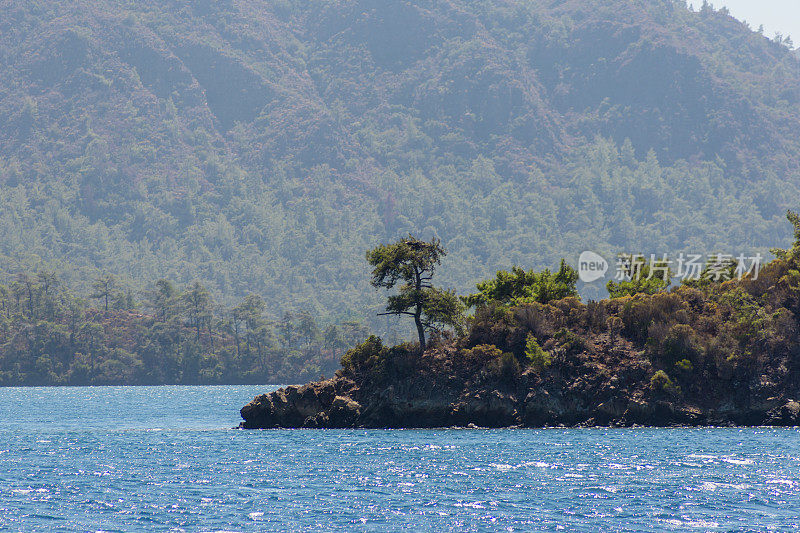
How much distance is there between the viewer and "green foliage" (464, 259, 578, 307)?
87.5m

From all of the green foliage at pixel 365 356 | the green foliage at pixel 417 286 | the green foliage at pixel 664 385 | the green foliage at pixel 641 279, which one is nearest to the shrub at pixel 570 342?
the green foliage at pixel 664 385

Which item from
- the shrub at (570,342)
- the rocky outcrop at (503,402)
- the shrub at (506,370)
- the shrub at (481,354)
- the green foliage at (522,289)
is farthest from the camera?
the green foliage at (522,289)

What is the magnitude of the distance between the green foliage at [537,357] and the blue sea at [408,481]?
563 cm

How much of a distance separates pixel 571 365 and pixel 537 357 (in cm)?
263

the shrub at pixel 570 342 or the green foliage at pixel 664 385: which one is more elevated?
the shrub at pixel 570 342

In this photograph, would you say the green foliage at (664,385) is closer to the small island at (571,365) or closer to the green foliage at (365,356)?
the small island at (571,365)

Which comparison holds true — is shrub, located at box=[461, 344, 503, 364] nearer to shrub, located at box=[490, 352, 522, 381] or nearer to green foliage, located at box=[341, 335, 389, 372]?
shrub, located at box=[490, 352, 522, 381]

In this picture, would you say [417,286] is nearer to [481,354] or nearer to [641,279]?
[481,354]

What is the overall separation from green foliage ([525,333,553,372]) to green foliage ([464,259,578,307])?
848 centimetres

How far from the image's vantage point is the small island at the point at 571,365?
247ft

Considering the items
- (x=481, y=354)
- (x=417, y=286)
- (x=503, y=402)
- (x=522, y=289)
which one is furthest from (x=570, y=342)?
(x=417, y=286)

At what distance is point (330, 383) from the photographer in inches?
3169

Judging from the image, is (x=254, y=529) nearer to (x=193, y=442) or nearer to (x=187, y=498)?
(x=187, y=498)

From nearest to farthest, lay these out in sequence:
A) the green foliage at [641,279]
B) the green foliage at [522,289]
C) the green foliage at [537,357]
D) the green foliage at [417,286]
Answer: the green foliage at [537,357], the green foliage at [417,286], the green foliage at [522,289], the green foliage at [641,279]
